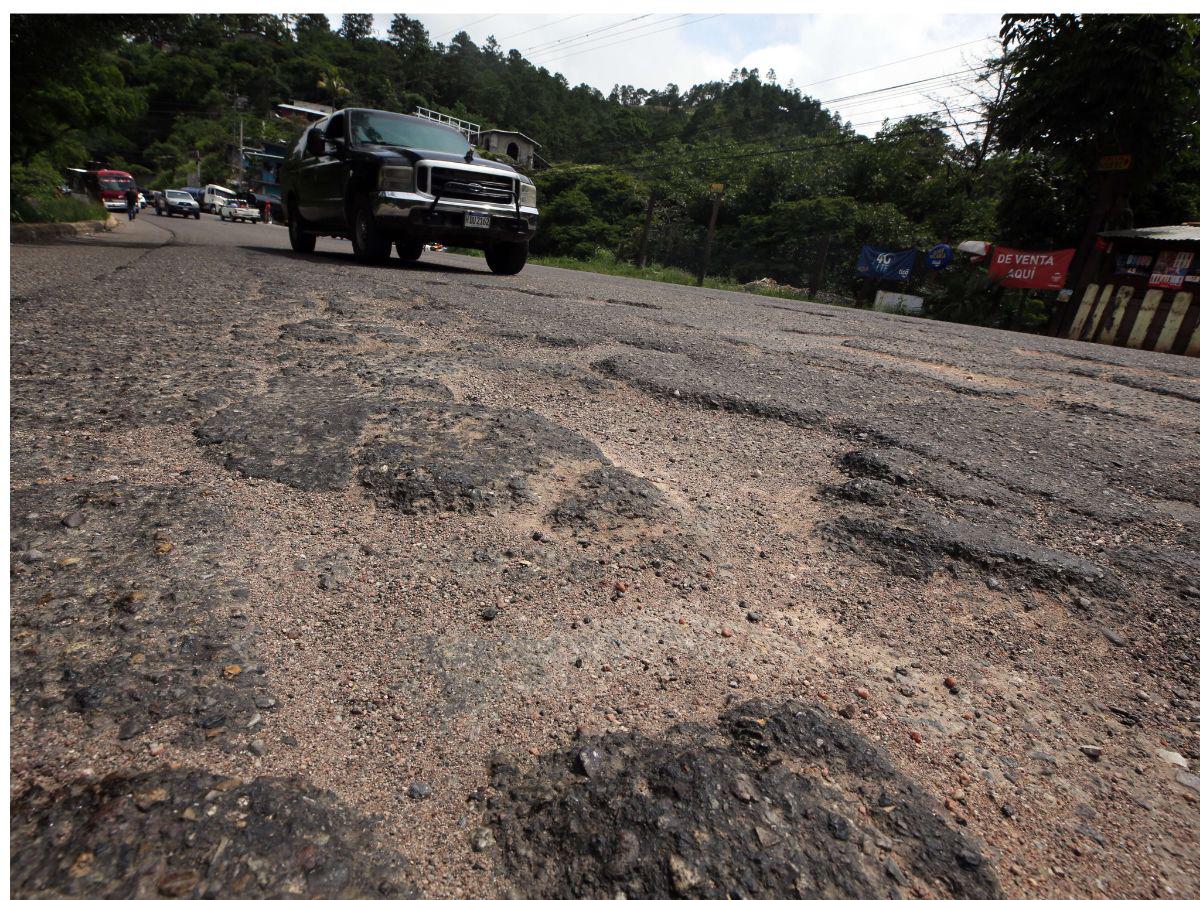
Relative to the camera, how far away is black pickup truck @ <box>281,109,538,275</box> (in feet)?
21.2

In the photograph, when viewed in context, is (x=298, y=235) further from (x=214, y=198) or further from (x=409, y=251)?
(x=214, y=198)

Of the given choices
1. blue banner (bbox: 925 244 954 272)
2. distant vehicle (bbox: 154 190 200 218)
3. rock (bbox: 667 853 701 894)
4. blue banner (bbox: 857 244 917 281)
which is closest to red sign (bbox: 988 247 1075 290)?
blue banner (bbox: 925 244 954 272)

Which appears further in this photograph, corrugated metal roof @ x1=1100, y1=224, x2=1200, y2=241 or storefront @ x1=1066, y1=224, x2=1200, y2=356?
corrugated metal roof @ x1=1100, y1=224, x2=1200, y2=241

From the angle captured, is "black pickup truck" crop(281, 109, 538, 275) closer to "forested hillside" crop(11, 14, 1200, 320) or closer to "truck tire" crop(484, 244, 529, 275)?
"truck tire" crop(484, 244, 529, 275)

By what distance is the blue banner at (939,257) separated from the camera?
1573cm

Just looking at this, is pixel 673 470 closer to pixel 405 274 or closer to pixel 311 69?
pixel 405 274

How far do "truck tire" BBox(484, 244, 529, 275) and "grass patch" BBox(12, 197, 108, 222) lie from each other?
7.31 m

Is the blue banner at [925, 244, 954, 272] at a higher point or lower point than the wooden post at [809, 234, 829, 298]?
higher

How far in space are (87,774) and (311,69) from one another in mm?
87770

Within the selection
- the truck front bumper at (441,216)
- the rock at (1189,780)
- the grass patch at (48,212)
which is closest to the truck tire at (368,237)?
the truck front bumper at (441,216)

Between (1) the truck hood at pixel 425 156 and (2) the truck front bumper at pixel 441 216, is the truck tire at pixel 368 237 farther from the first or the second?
(1) the truck hood at pixel 425 156

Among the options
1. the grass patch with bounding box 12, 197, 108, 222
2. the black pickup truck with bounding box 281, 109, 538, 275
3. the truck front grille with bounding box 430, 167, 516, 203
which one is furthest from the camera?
the grass patch with bounding box 12, 197, 108, 222

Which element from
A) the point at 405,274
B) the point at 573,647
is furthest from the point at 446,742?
the point at 405,274

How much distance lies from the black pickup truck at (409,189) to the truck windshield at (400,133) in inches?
0.4
